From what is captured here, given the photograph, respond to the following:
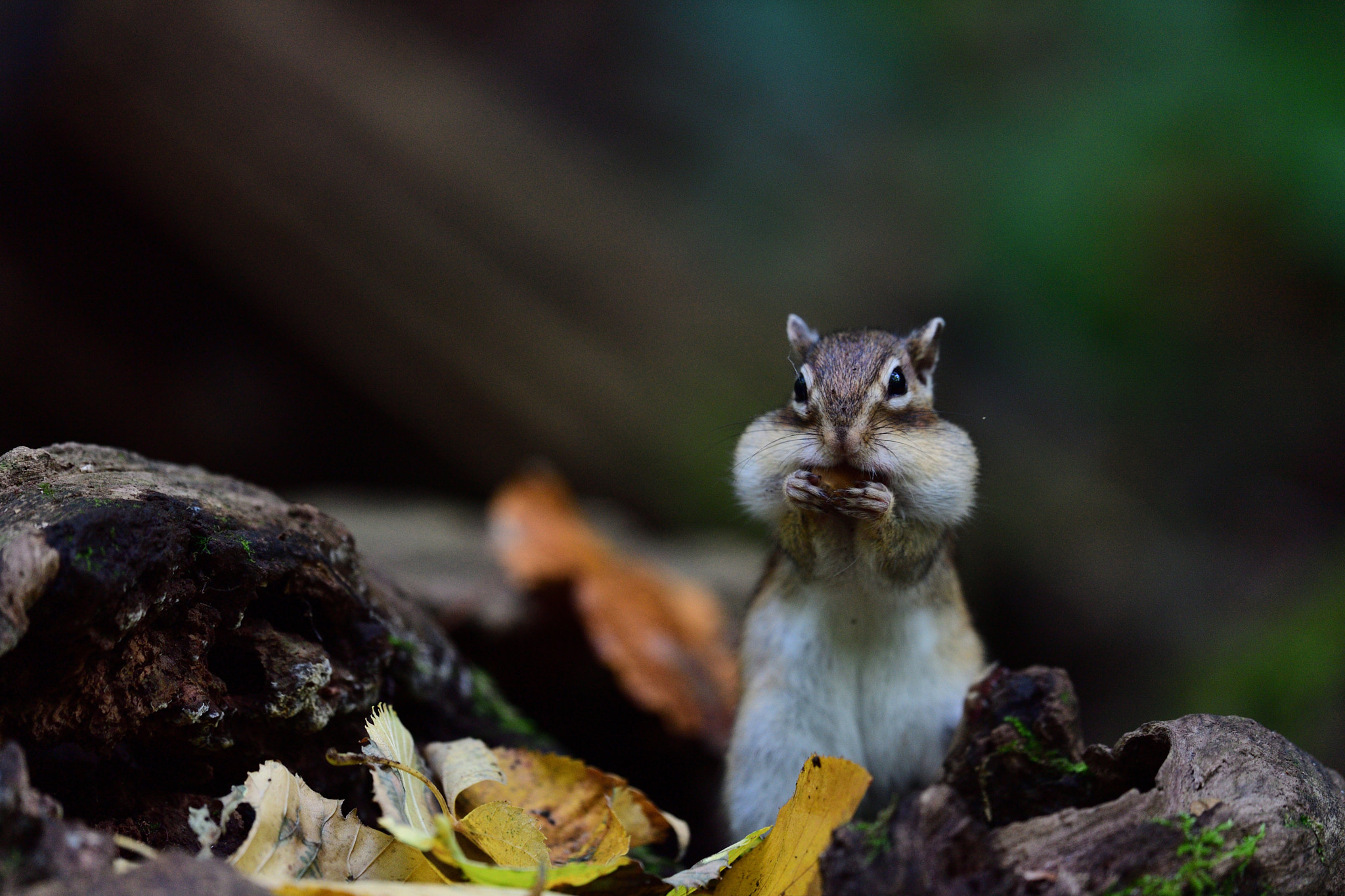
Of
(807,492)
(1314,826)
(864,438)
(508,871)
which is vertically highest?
(864,438)

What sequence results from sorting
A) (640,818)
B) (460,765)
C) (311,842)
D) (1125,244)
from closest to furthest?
(311,842), (460,765), (640,818), (1125,244)

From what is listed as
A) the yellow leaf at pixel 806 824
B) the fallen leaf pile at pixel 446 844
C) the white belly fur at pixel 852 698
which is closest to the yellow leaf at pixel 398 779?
the fallen leaf pile at pixel 446 844

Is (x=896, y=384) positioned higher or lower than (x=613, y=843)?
higher

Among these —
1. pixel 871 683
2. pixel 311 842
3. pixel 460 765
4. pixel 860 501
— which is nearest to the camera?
pixel 311 842

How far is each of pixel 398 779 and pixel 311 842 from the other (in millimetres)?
159

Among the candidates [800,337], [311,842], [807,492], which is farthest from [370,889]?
[800,337]

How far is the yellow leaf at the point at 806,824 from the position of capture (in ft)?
5.41

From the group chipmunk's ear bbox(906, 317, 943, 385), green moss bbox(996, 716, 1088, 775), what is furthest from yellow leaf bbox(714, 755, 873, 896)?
chipmunk's ear bbox(906, 317, 943, 385)

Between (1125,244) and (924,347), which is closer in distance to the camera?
(924,347)

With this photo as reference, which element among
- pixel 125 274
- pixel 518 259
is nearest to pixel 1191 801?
pixel 518 259

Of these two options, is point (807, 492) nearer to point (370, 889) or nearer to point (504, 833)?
point (504, 833)

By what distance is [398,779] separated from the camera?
1.71m

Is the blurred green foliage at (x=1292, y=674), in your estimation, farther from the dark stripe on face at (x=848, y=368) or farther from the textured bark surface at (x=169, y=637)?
the textured bark surface at (x=169, y=637)

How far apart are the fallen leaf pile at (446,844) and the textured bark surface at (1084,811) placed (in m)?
0.23
